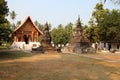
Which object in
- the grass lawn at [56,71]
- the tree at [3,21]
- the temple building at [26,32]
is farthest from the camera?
the temple building at [26,32]

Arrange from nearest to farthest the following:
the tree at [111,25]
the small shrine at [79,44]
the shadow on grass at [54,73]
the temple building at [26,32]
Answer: the shadow on grass at [54,73]
the small shrine at [79,44]
the tree at [111,25]
the temple building at [26,32]

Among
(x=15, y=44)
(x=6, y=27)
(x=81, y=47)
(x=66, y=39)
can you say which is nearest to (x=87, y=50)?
(x=81, y=47)

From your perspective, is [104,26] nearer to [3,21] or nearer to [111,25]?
[111,25]

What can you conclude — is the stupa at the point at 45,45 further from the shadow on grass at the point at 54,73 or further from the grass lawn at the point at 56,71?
the shadow on grass at the point at 54,73

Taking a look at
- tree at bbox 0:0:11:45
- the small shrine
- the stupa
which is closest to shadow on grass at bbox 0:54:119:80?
tree at bbox 0:0:11:45

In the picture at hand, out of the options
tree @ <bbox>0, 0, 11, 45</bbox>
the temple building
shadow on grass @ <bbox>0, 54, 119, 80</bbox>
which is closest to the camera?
shadow on grass @ <bbox>0, 54, 119, 80</bbox>

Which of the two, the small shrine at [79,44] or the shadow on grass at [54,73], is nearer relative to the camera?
the shadow on grass at [54,73]

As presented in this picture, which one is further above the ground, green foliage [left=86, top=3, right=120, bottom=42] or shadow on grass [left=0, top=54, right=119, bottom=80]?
green foliage [left=86, top=3, right=120, bottom=42]

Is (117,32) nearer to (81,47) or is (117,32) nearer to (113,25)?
(113,25)

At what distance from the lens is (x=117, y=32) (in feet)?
181

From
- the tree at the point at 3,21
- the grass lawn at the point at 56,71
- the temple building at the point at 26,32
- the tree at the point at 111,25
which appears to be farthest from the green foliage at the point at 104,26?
the grass lawn at the point at 56,71

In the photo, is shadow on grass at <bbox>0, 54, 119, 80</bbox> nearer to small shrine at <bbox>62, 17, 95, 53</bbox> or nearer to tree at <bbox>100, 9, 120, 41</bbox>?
small shrine at <bbox>62, 17, 95, 53</bbox>

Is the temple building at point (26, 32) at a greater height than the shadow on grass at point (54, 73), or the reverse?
the temple building at point (26, 32)

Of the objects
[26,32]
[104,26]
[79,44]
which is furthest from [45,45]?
[26,32]
